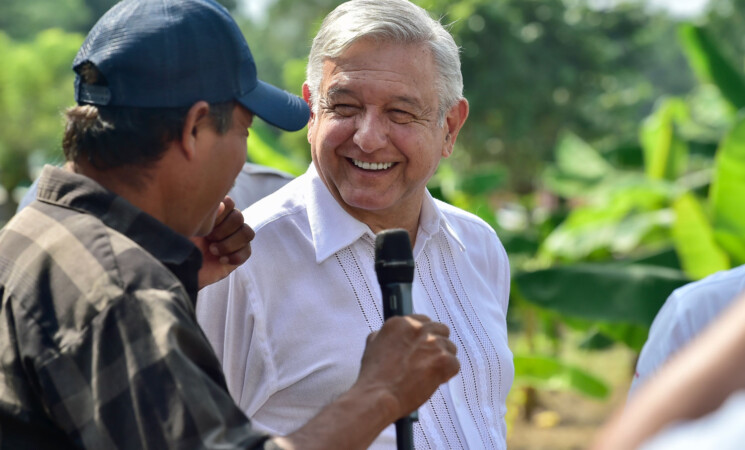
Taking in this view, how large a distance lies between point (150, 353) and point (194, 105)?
551 mm

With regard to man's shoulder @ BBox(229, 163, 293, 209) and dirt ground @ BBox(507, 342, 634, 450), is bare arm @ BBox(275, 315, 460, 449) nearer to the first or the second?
man's shoulder @ BBox(229, 163, 293, 209)

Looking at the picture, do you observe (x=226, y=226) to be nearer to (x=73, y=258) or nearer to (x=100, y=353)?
(x=73, y=258)

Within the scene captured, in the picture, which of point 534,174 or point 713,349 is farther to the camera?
point 534,174

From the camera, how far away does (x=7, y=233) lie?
1949 mm

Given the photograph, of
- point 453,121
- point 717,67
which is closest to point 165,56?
point 453,121

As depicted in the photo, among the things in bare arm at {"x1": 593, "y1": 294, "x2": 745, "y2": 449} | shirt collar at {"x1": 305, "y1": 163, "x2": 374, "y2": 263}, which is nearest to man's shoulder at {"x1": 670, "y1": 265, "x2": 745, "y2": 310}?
shirt collar at {"x1": 305, "y1": 163, "x2": 374, "y2": 263}

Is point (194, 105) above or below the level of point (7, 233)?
above

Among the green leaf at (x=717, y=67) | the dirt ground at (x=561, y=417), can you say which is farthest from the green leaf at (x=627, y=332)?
the green leaf at (x=717, y=67)

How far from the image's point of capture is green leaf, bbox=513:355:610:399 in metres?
7.74

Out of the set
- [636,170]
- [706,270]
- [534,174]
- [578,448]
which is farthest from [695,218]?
[534,174]

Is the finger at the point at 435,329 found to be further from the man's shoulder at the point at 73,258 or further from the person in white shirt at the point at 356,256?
the person in white shirt at the point at 356,256

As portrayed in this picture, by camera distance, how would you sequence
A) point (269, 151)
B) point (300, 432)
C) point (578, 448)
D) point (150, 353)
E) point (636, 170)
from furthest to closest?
point (636, 170), point (578, 448), point (269, 151), point (300, 432), point (150, 353)

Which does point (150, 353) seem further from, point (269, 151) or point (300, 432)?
point (269, 151)

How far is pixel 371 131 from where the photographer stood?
3006 mm
